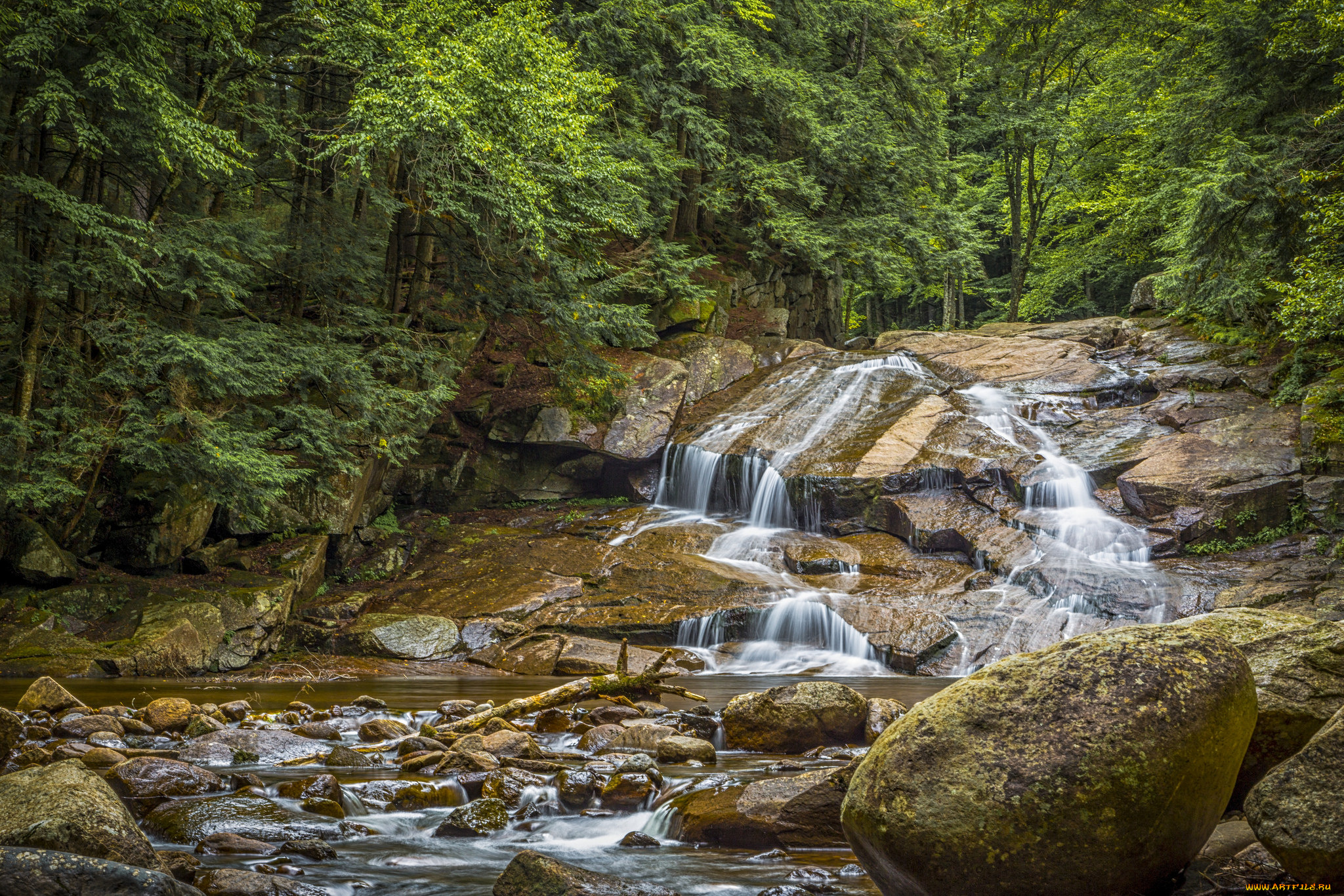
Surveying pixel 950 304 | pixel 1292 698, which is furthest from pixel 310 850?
pixel 950 304

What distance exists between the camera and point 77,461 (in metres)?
9.20

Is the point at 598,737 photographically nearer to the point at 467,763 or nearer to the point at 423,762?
the point at 467,763

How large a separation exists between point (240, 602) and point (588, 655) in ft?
16.2

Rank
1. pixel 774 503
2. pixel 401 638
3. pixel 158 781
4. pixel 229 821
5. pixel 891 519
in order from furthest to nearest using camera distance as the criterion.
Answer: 1. pixel 774 503
2. pixel 891 519
3. pixel 401 638
4. pixel 158 781
5. pixel 229 821

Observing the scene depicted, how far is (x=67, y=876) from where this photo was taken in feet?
9.66

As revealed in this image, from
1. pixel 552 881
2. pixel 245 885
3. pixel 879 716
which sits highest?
pixel 552 881

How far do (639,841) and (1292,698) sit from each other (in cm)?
362

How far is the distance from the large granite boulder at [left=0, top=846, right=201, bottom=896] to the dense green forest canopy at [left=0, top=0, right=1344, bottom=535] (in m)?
7.34

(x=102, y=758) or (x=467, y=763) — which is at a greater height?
(x=102, y=758)

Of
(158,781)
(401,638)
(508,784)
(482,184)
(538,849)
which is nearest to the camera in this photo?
(538,849)

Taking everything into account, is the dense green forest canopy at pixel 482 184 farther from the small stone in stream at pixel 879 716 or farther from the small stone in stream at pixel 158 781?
the small stone in stream at pixel 879 716

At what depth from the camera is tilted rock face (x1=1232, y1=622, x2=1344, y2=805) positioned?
398 cm

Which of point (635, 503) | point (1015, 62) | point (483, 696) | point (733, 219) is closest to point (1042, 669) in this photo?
point (483, 696)

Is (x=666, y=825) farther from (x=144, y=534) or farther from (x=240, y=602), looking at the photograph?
(x=144, y=534)
